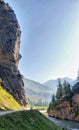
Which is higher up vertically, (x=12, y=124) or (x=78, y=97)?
(x=12, y=124)

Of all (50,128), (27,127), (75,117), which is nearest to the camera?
(27,127)

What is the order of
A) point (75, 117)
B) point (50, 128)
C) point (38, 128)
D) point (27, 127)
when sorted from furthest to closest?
point (75, 117) → point (50, 128) → point (38, 128) → point (27, 127)

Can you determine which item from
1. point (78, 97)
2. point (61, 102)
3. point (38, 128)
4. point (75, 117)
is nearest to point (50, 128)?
point (38, 128)

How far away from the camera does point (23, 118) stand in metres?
49.3

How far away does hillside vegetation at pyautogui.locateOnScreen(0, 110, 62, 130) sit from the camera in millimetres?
41703

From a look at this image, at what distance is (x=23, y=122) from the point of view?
1853 inches

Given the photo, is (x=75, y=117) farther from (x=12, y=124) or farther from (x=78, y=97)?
(x=12, y=124)

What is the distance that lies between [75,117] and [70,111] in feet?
37.0

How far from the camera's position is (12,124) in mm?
42906

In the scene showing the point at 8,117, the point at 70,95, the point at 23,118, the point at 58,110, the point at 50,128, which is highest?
the point at 8,117

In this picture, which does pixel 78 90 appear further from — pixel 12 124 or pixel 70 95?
pixel 12 124

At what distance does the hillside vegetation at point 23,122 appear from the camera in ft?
137

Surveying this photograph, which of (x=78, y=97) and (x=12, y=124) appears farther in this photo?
(x=78, y=97)

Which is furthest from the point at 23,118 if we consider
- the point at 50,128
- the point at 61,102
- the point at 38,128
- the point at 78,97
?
the point at 61,102
